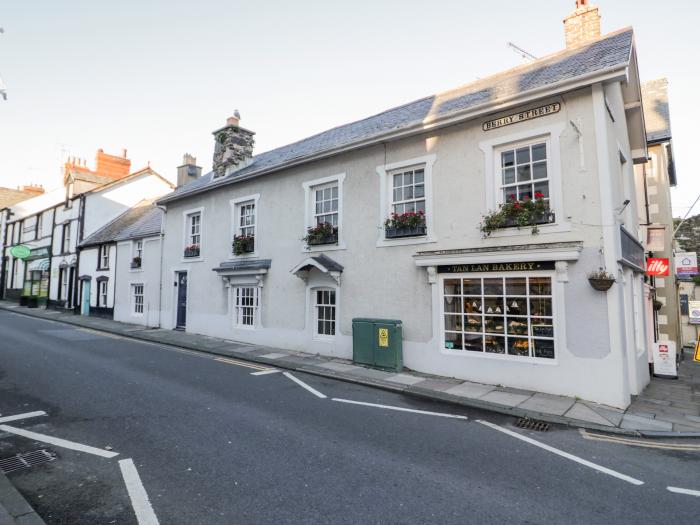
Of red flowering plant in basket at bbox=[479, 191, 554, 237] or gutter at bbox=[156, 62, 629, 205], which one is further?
red flowering plant in basket at bbox=[479, 191, 554, 237]

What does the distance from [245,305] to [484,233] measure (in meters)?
10.0

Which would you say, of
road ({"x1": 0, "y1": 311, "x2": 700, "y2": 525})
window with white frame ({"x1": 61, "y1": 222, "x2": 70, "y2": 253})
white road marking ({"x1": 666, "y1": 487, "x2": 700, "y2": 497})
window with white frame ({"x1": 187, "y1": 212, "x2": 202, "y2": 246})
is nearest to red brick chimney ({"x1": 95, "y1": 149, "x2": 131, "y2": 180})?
window with white frame ({"x1": 61, "y1": 222, "x2": 70, "y2": 253})

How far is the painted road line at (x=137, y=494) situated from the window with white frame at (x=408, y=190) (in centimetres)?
867

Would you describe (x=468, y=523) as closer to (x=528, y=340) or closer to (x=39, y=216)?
(x=528, y=340)

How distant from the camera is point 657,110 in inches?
731

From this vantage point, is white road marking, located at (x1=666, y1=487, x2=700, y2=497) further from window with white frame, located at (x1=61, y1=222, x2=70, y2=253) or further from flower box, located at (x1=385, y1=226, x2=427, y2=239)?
window with white frame, located at (x1=61, y1=222, x2=70, y2=253)

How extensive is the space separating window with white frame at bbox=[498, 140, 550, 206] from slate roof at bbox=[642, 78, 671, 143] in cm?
1128

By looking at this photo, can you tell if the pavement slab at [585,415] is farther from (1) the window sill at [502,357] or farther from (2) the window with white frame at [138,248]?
(2) the window with white frame at [138,248]

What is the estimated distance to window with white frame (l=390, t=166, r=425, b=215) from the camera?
11152mm

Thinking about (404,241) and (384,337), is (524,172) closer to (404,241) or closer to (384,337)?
(404,241)

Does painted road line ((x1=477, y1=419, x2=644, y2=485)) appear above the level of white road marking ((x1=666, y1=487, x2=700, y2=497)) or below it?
above

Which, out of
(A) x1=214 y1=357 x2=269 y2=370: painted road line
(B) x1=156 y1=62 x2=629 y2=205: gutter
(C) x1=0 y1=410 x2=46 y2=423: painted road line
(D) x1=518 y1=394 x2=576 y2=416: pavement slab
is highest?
(B) x1=156 y1=62 x2=629 y2=205: gutter

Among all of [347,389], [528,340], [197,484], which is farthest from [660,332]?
[197,484]

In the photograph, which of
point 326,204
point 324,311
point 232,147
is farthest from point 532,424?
point 232,147
